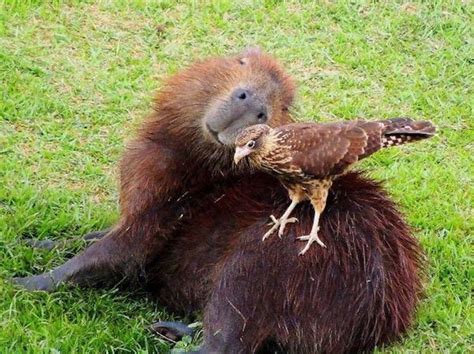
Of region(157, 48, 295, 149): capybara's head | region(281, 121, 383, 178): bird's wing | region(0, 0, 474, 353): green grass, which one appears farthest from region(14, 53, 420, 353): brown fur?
region(281, 121, 383, 178): bird's wing

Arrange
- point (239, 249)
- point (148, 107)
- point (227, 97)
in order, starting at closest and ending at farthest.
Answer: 1. point (239, 249)
2. point (227, 97)
3. point (148, 107)

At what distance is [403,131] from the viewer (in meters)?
3.69

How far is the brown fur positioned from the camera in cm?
378

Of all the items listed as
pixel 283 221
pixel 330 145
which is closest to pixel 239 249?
pixel 283 221

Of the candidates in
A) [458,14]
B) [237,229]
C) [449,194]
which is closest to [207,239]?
[237,229]

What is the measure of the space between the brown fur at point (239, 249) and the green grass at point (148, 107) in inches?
7.5

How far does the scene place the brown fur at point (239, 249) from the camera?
12.4 ft

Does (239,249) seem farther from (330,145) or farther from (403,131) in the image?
(403,131)

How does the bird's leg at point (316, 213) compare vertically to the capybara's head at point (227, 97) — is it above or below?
below

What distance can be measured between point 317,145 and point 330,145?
0.16ft

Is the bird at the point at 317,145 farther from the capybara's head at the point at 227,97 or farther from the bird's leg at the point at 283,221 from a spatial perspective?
the capybara's head at the point at 227,97

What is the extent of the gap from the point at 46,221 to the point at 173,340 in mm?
1046

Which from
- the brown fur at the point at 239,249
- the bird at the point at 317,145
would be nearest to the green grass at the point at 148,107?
the brown fur at the point at 239,249

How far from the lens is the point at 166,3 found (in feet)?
21.9
